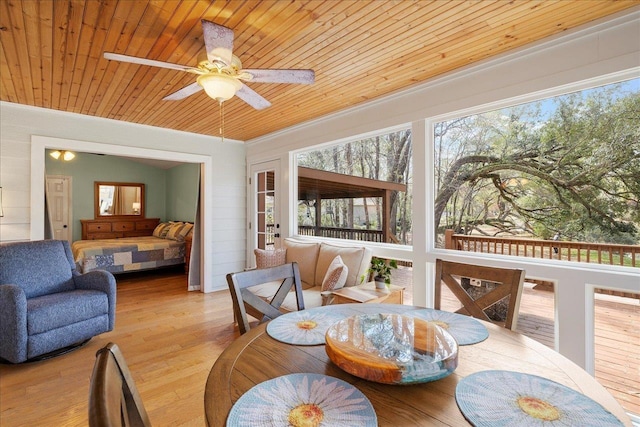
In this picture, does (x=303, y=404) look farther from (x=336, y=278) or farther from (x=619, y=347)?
(x=619, y=347)

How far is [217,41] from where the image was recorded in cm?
172

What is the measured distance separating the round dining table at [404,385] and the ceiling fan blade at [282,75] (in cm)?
159

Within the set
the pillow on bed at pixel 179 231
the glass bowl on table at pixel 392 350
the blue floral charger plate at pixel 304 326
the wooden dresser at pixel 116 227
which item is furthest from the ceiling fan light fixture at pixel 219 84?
the wooden dresser at pixel 116 227

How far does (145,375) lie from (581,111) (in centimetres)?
388

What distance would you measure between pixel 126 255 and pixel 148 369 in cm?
362

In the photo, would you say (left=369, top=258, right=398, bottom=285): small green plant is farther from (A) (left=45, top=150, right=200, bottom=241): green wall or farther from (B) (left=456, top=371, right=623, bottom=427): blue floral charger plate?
(A) (left=45, top=150, right=200, bottom=241): green wall

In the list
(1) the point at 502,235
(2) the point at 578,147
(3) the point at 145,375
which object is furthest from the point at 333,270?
(2) the point at 578,147

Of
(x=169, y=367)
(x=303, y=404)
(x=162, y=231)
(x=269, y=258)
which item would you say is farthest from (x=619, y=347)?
(x=162, y=231)

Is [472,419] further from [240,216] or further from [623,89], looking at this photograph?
[240,216]

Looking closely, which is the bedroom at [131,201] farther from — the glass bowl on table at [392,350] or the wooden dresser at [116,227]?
the glass bowl on table at [392,350]

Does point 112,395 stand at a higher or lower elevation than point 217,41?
lower

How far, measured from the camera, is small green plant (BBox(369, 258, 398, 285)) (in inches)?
116

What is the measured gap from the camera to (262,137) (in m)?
4.91

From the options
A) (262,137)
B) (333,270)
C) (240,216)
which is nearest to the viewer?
(333,270)
